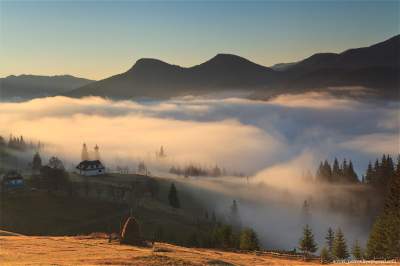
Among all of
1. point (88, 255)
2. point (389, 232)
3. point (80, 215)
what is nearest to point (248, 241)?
point (389, 232)

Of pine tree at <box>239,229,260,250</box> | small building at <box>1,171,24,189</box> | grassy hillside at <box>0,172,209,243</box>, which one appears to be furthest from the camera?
small building at <box>1,171,24,189</box>

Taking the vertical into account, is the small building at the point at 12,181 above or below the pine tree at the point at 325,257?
above

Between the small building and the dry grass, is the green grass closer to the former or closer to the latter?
the small building

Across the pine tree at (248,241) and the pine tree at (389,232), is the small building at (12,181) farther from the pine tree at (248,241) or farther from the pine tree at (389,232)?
the pine tree at (389,232)

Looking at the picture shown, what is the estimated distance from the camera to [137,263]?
54.8 meters

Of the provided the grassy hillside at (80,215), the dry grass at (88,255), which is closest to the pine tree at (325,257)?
the dry grass at (88,255)

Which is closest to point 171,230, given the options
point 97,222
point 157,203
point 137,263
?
point 97,222

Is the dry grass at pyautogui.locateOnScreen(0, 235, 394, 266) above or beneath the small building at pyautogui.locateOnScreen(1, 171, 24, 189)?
above

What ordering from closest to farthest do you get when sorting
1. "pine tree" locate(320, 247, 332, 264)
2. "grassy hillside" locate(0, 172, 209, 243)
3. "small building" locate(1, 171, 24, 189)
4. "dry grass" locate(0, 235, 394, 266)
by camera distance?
"dry grass" locate(0, 235, 394, 266), "pine tree" locate(320, 247, 332, 264), "grassy hillside" locate(0, 172, 209, 243), "small building" locate(1, 171, 24, 189)

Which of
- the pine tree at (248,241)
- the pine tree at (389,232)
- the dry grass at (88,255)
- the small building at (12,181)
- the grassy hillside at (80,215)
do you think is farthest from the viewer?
the small building at (12,181)

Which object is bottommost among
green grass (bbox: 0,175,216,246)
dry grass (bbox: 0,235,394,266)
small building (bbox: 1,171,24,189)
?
green grass (bbox: 0,175,216,246)

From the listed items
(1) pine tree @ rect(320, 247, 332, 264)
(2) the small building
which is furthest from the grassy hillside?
(1) pine tree @ rect(320, 247, 332, 264)

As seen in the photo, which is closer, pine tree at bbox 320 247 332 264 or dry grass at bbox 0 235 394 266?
dry grass at bbox 0 235 394 266

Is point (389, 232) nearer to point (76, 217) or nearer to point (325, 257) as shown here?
point (325, 257)
